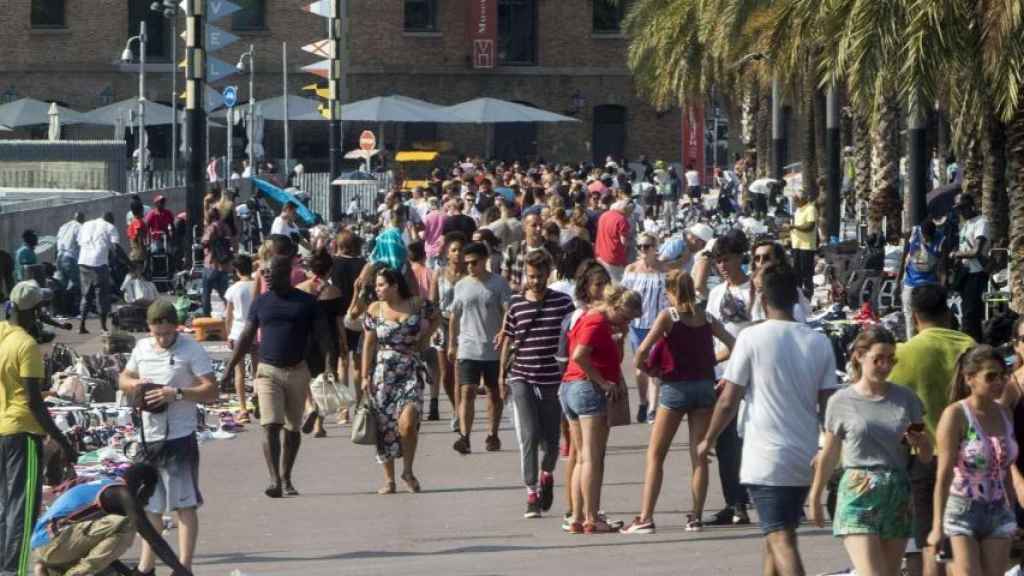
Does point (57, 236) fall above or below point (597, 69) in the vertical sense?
below

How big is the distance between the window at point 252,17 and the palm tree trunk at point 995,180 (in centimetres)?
4339

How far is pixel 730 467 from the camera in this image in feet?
39.0

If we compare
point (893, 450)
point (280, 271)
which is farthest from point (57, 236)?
point (893, 450)

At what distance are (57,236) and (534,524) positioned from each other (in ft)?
56.0

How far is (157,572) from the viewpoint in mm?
10883

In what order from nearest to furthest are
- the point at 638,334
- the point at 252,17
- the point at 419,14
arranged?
the point at 638,334, the point at 252,17, the point at 419,14

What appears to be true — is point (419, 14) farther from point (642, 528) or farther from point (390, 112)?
point (642, 528)

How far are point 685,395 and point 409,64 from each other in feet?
181

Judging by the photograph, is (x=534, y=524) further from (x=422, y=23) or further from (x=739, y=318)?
(x=422, y=23)

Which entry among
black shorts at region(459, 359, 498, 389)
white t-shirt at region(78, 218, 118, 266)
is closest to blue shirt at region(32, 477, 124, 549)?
black shorts at region(459, 359, 498, 389)

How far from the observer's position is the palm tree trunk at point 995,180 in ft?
75.8

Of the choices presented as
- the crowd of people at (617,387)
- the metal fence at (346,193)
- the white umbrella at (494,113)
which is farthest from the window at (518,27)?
the crowd of people at (617,387)

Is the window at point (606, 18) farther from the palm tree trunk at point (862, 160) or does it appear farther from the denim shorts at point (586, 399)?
the denim shorts at point (586, 399)

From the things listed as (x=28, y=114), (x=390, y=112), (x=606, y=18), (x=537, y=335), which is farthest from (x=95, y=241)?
(x=606, y=18)
